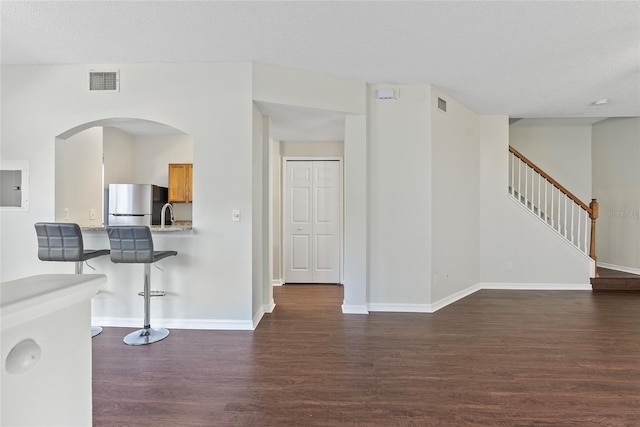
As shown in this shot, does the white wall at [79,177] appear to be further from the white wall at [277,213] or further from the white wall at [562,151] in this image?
the white wall at [562,151]

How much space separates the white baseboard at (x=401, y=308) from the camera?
3875 millimetres

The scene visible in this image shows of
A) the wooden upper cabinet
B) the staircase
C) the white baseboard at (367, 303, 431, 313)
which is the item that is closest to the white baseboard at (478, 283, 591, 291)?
the staircase

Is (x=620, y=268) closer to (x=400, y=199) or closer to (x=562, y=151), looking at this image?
(x=562, y=151)

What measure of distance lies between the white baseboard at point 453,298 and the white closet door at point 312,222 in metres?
1.78

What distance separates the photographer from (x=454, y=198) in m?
4.43

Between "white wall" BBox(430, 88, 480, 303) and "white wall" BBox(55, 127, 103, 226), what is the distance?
424 centimetres

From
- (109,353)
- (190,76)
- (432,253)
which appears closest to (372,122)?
(432,253)

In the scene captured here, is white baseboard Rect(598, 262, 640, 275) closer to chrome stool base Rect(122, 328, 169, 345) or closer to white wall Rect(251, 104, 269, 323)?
white wall Rect(251, 104, 269, 323)

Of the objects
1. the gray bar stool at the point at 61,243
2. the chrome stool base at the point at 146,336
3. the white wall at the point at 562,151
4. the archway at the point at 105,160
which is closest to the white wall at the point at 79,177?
the archway at the point at 105,160

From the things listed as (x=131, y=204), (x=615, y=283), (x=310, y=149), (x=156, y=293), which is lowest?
(x=615, y=283)

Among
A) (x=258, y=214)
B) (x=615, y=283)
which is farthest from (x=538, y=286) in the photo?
(x=258, y=214)

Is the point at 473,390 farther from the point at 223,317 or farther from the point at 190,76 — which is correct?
the point at 190,76

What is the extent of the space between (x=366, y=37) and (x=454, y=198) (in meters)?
2.55

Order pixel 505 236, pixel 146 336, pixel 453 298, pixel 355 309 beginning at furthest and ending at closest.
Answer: pixel 505 236 < pixel 453 298 < pixel 355 309 < pixel 146 336
